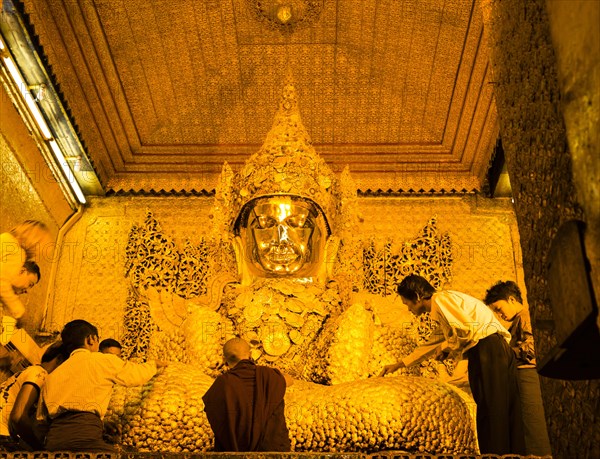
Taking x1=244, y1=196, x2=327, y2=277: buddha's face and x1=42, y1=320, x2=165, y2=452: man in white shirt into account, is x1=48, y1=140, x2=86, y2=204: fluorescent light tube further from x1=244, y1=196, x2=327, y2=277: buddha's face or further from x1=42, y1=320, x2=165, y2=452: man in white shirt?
x1=42, y1=320, x2=165, y2=452: man in white shirt

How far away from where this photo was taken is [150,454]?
9.30 ft

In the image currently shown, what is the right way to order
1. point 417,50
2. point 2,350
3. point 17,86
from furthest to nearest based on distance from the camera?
point 417,50
point 17,86
point 2,350

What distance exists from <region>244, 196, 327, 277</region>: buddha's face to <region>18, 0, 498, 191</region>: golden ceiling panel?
3.30 ft

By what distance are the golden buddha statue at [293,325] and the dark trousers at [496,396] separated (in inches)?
8.8

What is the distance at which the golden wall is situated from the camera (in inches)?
222

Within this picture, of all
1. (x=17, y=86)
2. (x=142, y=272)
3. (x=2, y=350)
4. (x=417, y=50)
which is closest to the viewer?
(x=2, y=350)

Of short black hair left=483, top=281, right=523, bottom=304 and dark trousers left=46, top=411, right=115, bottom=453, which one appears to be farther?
short black hair left=483, top=281, right=523, bottom=304

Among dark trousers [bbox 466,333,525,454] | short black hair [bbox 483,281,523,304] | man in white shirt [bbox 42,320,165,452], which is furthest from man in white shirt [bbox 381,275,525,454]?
man in white shirt [bbox 42,320,165,452]

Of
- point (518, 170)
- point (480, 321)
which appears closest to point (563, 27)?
point (518, 170)

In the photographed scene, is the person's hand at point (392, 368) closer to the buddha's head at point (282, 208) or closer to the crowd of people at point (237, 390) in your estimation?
the crowd of people at point (237, 390)

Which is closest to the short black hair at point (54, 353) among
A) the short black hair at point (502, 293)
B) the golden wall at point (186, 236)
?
the golden wall at point (186, 236)

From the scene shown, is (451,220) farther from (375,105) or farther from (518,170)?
(518,170)

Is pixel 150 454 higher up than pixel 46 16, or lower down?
lower down

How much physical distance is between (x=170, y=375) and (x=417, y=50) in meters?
2.81
